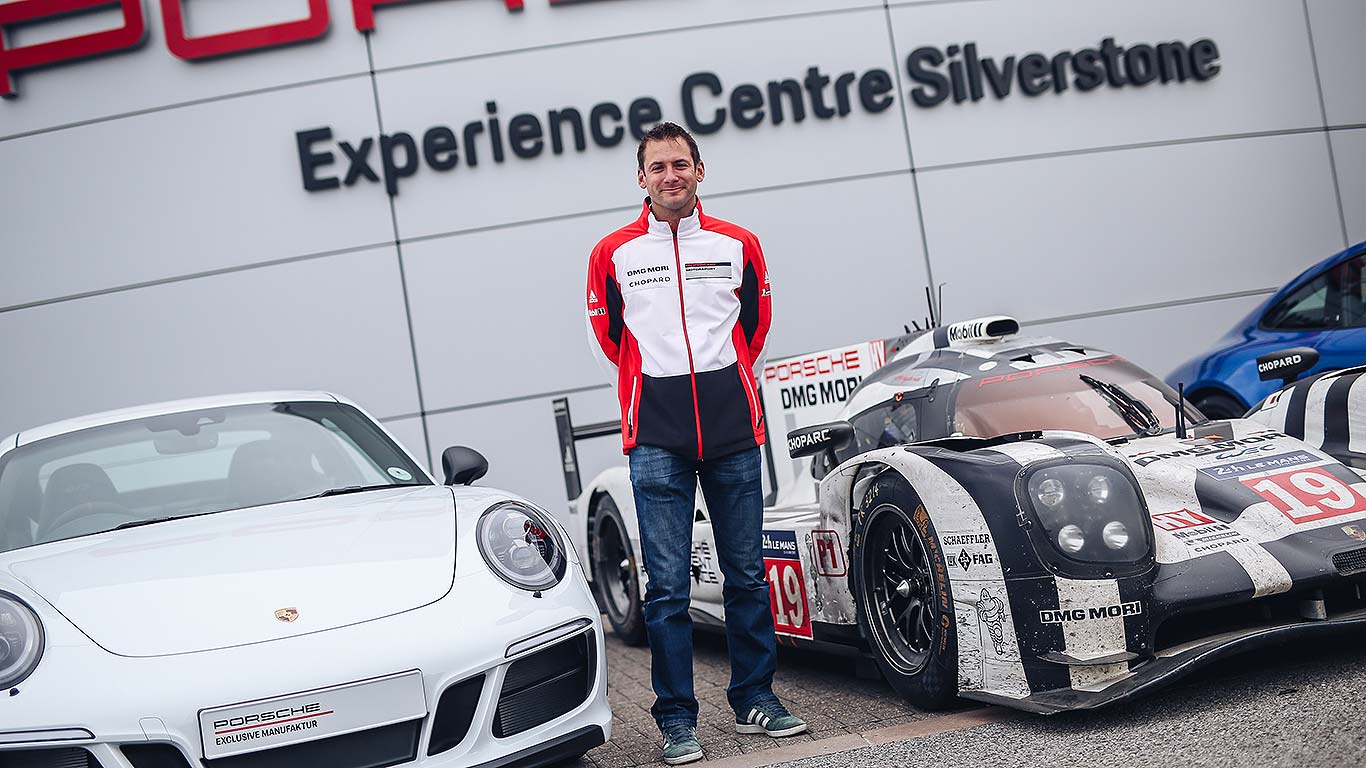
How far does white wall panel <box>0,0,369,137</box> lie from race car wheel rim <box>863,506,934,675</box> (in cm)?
656

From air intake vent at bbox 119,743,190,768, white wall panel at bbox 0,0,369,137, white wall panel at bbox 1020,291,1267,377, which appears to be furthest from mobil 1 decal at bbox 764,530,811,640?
white wall panel at bbox 0,0,369,137

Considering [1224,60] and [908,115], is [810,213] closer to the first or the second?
[908,115]

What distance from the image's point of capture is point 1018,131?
951cm

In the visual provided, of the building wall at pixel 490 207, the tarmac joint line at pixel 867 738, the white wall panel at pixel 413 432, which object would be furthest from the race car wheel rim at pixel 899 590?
the white wall panel at pixel 413 432

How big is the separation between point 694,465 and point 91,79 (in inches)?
284

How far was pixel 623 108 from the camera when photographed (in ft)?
30.3

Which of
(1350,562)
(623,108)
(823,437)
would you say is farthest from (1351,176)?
(1350,562)

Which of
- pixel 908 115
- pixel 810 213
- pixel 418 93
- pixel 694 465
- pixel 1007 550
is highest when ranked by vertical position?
pixel 418 93

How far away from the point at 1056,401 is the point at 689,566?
142 cm

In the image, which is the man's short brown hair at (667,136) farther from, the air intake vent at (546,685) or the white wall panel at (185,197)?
the white wall panel at (185,197)

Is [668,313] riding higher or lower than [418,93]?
lower

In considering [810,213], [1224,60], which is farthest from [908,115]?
[1224,60]

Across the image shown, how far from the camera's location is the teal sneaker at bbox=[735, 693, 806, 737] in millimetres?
3771

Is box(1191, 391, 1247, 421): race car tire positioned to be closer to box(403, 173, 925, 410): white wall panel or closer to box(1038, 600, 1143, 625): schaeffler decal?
box(1038, 600, 1143, 625): schaeffler decal
